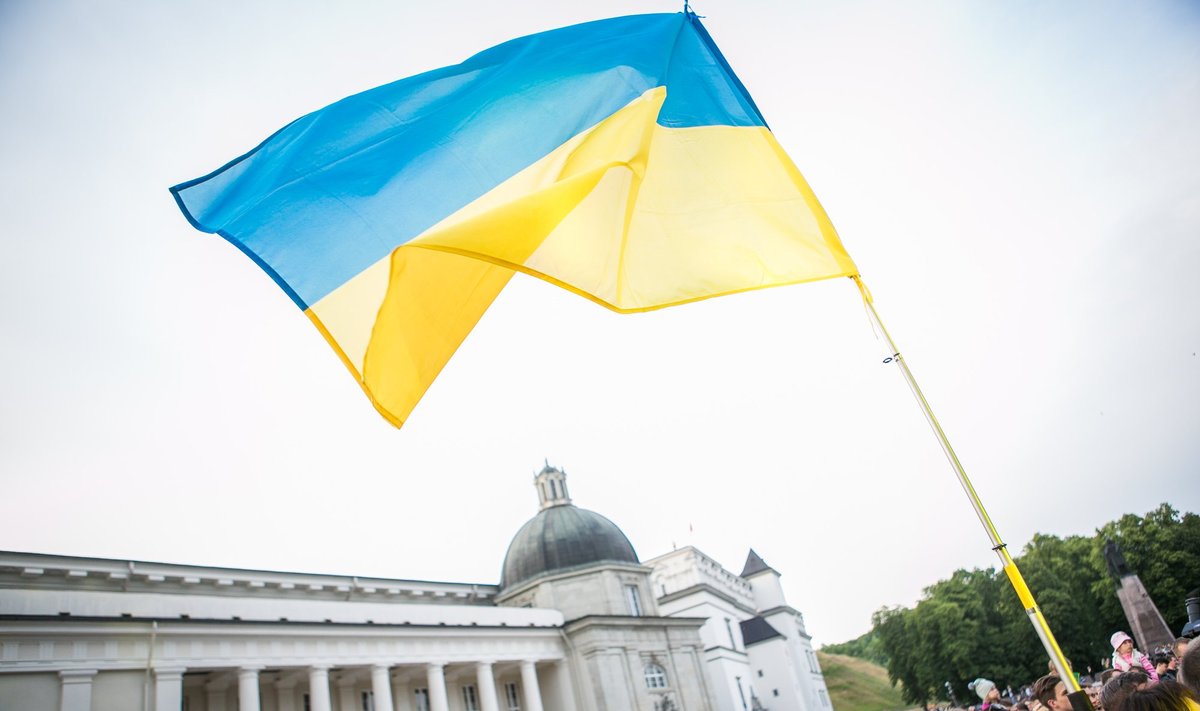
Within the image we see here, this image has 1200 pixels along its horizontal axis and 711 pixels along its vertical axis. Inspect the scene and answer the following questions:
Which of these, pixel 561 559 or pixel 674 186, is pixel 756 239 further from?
pixel 561 559

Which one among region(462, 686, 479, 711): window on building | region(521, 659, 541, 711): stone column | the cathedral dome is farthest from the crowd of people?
the cathedral dome

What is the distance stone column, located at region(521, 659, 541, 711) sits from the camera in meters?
37.4

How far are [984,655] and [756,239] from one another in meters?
69.0

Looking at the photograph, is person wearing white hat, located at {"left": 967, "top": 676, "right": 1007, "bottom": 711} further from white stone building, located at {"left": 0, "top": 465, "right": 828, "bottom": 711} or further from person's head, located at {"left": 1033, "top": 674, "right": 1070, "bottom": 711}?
white stone building, located at {"left": 0, "top": 465, "right": 828, "bottom": 711}

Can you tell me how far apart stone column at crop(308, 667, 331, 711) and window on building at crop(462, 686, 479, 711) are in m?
10.7

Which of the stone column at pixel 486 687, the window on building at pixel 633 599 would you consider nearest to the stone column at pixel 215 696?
the stone column at pixel 486 687

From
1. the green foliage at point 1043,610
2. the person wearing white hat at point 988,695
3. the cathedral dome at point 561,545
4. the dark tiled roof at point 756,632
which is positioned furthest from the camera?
the dark tiled roof at point 756,632

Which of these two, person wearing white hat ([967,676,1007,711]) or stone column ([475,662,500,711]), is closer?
person wearing white hat ([967,676,1007,711])

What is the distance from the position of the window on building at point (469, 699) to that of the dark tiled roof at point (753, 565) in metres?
54.9

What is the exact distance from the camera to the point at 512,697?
133ft

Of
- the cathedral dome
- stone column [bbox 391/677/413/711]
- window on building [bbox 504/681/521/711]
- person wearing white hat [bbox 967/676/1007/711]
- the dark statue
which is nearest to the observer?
person wearing white hat [bbox 967/676/1007/711]

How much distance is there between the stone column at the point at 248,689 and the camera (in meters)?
25.5

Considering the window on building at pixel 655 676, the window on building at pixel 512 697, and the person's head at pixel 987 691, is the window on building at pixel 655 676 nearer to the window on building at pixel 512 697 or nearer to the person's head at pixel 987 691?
the window on building at pixel 512 697

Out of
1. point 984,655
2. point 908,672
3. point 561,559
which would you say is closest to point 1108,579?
point 984,655
